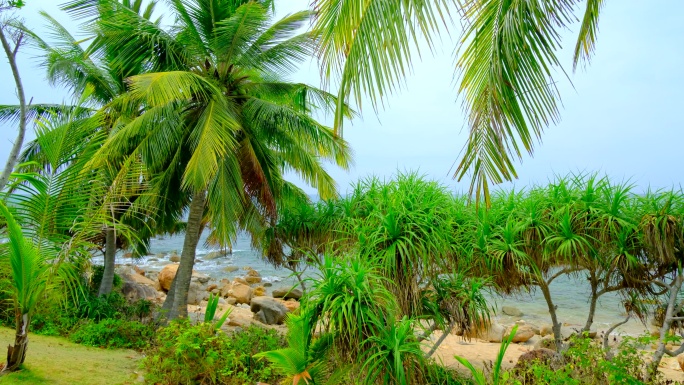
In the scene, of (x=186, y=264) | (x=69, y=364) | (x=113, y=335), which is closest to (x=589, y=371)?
(x=69, y=364)

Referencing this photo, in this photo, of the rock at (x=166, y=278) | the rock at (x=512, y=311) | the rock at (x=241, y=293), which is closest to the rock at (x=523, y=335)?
the rock at (x=512, y=311)

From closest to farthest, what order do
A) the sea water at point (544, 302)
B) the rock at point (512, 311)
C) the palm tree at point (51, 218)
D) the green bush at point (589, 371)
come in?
the green bush at point (589, 371) → the palm tree at point (51, 218) → the sea water at point (544, 302) → the rock at point (512, 311)

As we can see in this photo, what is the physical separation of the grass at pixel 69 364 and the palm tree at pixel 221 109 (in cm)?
197

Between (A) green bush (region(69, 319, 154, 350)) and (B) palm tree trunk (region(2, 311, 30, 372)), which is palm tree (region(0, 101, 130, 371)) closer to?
(B) palm tree trunk (region(2, 311, 30, 372))

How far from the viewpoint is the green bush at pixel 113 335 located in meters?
8.84

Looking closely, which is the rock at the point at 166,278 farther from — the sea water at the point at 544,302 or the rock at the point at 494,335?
the rock at the point at 494,335

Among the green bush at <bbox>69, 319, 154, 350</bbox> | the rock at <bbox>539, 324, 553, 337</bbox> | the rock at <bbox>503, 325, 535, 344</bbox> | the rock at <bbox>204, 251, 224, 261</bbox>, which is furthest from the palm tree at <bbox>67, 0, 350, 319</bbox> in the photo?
the rock at <bbox>204, 251, 224, 261</bbox>

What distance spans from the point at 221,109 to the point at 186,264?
3.02 m

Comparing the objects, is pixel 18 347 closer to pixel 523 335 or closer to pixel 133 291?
pixel 133 291

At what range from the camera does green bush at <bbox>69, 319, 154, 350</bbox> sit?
884 centimetres

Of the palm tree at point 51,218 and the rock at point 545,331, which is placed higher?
the palm tree at point 51,218

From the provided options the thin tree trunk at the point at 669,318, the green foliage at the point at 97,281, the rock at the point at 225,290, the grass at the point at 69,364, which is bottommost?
the rock at the point at 225,290

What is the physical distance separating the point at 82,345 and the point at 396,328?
5.78 m

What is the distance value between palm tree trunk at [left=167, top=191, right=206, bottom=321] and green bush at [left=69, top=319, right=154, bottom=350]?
2.25 feet
